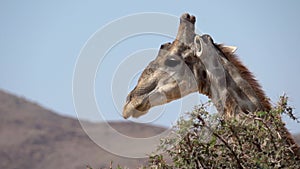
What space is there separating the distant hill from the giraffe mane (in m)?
36.2

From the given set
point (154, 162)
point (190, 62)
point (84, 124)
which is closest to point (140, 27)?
point (190, 62)

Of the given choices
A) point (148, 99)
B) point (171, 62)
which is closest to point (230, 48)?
point (171, 62)

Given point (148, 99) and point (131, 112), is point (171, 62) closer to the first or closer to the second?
point (148, 99)

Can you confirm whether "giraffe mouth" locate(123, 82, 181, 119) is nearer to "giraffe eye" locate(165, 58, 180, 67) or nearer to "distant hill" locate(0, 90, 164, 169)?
"giraffe eye" locate(165, 58, 180, 67)

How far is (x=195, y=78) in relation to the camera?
8820 mm

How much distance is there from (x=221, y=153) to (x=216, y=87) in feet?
8.43

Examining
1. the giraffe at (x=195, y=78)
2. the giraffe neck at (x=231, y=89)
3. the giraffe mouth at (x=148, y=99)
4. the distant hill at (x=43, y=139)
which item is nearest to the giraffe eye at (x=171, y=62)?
the giraffe at (x=195, y=78)

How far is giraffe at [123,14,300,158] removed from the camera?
332 inches

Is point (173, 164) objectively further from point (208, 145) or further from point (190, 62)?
point (190, 62)

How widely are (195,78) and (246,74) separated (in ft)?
2.24

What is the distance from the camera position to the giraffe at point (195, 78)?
8.43m

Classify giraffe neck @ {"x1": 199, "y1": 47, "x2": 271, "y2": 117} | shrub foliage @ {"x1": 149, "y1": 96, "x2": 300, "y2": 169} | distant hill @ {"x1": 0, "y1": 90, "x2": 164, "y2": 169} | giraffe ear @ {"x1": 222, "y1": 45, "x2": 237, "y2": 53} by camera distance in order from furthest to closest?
distant hill @ {"x1": 0, "y1": 90, "x2": 164, "y2": 169}, giraffe ear @ {"x1": 222, "y1": 45, "x2": 237, "y2": 53}, giraffe neck @ {"x1": 199, "y1": 47, "x2": 271, "y2": 117}, shrub foliage @ {"x1": 149, "y1": 96, "x2": 300, "y2": 169}

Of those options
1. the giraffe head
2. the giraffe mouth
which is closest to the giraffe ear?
the giraffe head

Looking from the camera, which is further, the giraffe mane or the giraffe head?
the giraffe head
